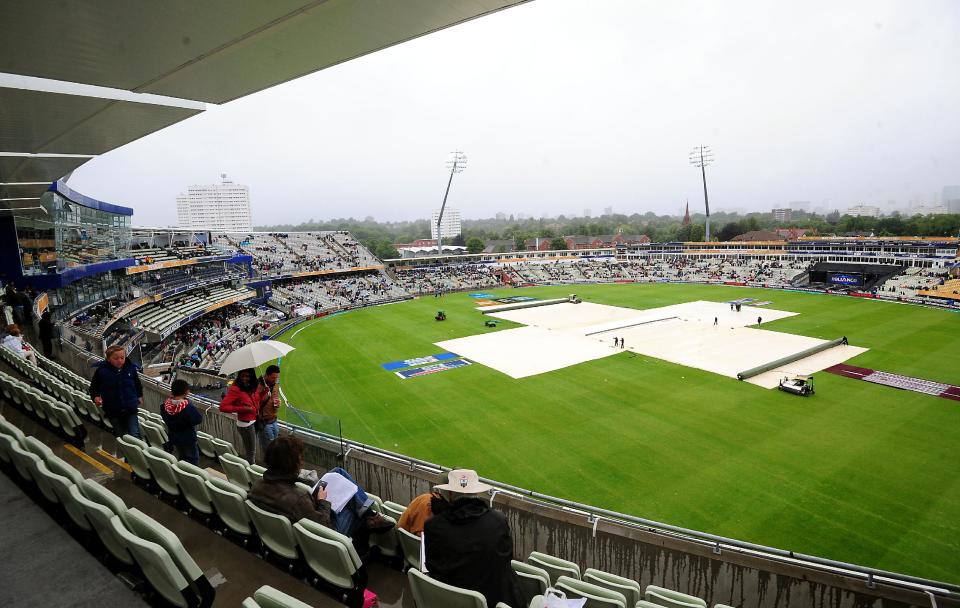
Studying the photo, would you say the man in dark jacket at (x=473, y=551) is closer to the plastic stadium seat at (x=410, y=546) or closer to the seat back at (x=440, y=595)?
the seat back at (x=440, y=595)

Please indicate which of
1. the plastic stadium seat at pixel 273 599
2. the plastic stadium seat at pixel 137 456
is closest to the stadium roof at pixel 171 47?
the plastic stadium seat at pixel 273 599

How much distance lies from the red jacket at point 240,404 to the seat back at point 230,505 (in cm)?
264

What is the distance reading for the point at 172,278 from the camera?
113 feet

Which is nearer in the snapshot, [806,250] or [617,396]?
[617,396]

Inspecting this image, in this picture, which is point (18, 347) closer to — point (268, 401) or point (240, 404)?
point (240, 404)

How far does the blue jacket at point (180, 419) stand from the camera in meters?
5.52

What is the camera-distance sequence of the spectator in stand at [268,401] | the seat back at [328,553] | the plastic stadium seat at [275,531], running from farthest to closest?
1. the spectator in stand at [268,401]
2. the plastic stadium seat at [275,531]
3. the seat back at [328,553]

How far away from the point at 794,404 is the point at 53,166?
2394cm

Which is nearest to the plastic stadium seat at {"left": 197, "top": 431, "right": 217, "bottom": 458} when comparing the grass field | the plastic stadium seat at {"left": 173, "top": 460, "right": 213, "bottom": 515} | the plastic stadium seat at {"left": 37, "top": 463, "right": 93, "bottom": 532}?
the plastic stadium seat at {"left": 173, "top": 460, "right": 213, "bottom": 515}

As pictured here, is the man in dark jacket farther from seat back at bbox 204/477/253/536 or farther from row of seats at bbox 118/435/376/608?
seat back at bbox 204/477/253/536

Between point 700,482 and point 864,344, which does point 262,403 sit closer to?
point 700,482

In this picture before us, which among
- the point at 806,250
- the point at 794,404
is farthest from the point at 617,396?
the point at 806,250

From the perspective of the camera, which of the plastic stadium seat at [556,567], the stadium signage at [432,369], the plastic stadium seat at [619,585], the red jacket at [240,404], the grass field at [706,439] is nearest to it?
the plastic stadium seat at [619,585]

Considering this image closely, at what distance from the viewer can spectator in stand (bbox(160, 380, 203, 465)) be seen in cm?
Answer: 552
